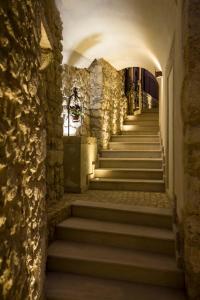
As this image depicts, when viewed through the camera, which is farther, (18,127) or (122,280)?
(122,280)

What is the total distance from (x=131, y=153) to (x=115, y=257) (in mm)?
3386

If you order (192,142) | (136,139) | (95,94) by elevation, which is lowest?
(192,142)

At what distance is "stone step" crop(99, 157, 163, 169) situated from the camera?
17.1 ft

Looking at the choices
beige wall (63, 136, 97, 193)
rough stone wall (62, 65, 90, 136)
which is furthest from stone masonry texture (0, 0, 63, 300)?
rough stone wall (62, 65, 90, 136)

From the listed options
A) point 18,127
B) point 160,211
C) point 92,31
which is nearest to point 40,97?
point 18,127

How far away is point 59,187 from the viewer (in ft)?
12.2

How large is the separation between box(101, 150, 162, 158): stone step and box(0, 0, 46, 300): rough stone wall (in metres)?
3.93

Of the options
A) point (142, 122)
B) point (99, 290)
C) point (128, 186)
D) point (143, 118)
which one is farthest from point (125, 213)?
point (143, 118)

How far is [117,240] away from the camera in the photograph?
2.73 metres

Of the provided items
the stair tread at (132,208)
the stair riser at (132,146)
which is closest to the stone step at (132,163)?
the stair riser at (132,146)

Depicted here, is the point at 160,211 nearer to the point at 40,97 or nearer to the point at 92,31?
the point at 40,97

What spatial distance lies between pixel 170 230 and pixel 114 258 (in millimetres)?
752

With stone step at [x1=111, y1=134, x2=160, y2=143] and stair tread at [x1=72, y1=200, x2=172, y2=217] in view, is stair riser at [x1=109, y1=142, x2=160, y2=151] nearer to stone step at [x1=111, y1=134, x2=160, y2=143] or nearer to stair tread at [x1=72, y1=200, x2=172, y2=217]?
stone step at [x1=111, y1=134, x2=160, y2=143]

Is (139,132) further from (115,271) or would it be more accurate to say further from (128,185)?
(115,271)
